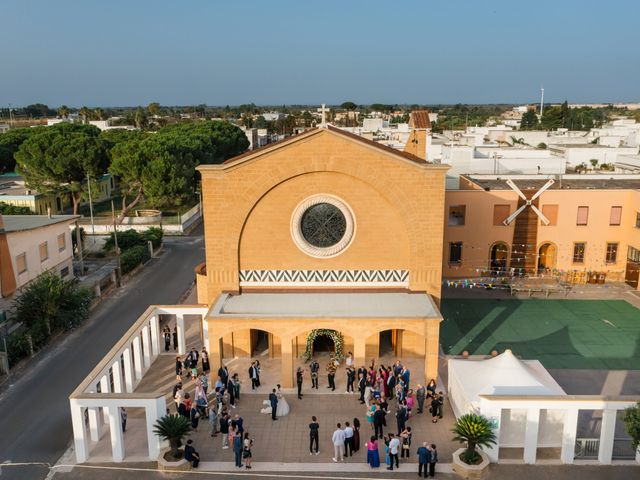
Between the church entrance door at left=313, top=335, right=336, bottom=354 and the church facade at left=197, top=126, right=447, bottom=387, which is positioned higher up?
the church facade at left=197, top=126, right=447, bottom=387

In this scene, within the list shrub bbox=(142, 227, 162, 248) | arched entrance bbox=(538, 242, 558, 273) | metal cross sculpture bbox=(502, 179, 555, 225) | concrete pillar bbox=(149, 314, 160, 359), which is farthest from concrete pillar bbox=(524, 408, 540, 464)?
shrub bbox=(142, 227, 162, 248)

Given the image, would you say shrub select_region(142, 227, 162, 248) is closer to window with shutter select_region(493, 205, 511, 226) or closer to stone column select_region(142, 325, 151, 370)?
stone column select_region(142, 325, 151, 370)

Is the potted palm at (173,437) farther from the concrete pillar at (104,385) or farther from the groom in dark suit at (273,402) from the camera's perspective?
the groom in dark suit at (273,402)

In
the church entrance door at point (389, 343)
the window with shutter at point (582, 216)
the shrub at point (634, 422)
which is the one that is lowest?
the church entrance door at point (389, 343)

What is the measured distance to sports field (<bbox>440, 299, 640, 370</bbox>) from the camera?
25.2 metres

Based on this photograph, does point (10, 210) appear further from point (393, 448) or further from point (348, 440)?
point (393, 448)

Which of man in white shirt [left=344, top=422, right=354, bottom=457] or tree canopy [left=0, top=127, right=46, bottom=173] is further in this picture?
tree canopy [left=0, top=127, right=46, bottom=173]

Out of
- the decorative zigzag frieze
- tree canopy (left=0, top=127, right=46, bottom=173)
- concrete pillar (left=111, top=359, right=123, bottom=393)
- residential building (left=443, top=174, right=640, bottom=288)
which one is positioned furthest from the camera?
tree canopy (left=0, top=127, right=46, bottom=173)

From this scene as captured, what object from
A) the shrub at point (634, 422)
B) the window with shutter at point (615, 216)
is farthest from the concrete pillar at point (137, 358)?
the window with shutter at point (615, 216)

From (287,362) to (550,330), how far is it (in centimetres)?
1411

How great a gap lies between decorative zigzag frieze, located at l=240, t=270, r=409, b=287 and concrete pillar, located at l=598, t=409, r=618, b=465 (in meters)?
9.34

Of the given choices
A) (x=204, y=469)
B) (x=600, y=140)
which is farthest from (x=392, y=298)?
(x=600, y=140)

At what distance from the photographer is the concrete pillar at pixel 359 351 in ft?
71.2

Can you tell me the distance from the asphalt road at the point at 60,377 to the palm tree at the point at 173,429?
12.4 feet
